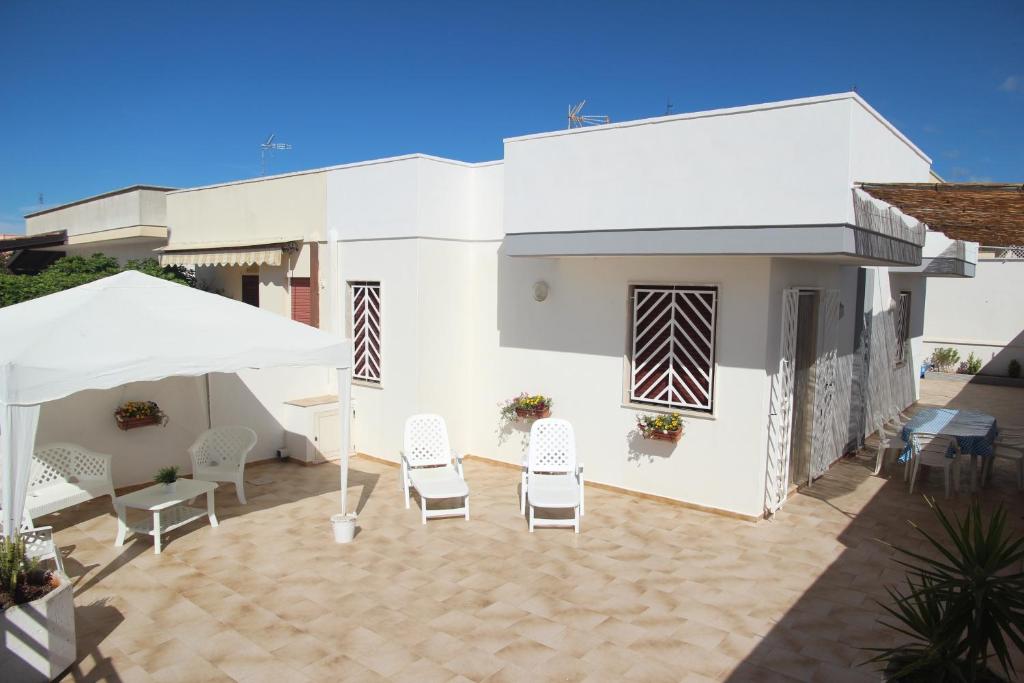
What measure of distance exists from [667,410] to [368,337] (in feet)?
19.7

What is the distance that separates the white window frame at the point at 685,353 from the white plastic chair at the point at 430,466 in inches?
118

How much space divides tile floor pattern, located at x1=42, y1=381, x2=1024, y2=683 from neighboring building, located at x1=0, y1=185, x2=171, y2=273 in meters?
11.5

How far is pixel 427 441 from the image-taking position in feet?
35.1

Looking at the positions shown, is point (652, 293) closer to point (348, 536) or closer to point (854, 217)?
point (854, 217)

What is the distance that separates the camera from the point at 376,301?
13094 mm

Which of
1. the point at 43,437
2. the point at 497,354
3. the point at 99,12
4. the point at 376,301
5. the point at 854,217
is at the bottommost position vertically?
the point at 43,437

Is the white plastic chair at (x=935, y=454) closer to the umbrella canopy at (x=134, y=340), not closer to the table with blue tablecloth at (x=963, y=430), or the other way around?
the table with blue tablecloth at (x=963, y=430)

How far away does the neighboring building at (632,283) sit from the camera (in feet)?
28.3

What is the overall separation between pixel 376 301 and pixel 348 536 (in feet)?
17.7

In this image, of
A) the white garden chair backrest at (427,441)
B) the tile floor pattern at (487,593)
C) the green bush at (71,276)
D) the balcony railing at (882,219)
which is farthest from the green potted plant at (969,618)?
the green bush at (71,276)

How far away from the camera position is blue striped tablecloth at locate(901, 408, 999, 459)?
422 inches

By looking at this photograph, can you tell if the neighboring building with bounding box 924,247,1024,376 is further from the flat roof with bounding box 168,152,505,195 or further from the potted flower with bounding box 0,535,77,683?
the potted flower with bounding box 0,535,77,683

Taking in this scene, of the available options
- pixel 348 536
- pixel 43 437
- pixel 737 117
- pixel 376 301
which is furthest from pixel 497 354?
pixel 43 437

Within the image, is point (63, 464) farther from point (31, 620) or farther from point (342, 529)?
point (31, 620)
